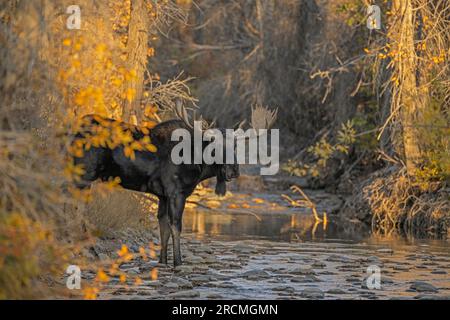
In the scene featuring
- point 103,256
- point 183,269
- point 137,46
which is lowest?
point 183,269

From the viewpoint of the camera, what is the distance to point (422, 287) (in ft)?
40.4

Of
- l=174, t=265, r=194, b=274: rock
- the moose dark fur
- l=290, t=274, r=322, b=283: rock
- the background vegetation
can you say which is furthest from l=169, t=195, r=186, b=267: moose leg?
l=290, t=274, r=322, b=283: rock

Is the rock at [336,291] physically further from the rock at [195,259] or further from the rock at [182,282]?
the rock at [195,259]

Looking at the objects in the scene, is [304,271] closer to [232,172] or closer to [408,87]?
[232,172]

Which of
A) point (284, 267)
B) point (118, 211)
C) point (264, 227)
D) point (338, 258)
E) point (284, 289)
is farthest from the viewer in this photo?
point (264, 227)

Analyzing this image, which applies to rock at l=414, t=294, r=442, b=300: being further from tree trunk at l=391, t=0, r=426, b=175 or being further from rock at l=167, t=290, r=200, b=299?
tree trunk at l=391, t=0, r=426, b=175

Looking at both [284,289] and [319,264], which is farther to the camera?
[319,264]

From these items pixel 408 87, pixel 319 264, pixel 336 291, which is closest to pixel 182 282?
pixel 336 291

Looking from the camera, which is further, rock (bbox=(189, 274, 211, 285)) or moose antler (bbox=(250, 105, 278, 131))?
moose antler (bbox=(250, 105, 278, 131))

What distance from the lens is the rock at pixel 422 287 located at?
12.2 metres

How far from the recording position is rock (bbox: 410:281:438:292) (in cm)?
1223

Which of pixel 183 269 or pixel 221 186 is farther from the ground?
pixel 221 186

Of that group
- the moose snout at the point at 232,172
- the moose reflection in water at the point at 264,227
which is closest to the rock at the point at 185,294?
the moose snout at the point at 232,172
